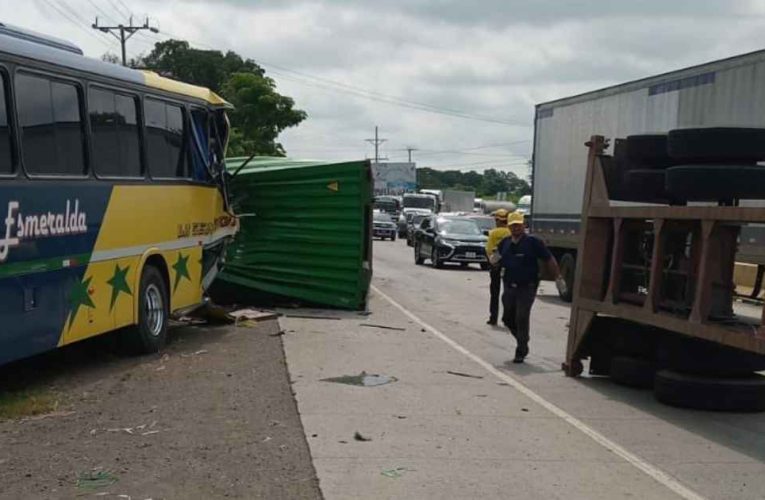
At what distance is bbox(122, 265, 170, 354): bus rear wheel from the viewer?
11.1 m

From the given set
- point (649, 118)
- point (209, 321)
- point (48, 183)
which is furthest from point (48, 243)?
point (649, 118)

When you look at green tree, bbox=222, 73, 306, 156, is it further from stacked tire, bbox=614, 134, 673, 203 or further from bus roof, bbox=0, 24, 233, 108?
stacked tire, bbox=614, 134, 673, 203

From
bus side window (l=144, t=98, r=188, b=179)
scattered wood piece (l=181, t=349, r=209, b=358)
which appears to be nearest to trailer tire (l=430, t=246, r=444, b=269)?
bus side window (l=144, t=98, r=188, b=179)

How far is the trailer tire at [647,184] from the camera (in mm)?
9617

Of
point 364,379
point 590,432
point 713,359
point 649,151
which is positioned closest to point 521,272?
point 649,151

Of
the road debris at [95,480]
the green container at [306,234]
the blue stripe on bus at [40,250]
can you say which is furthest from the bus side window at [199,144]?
the road debris at [95,480]

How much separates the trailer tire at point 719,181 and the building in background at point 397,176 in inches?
3761

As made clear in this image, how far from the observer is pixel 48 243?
8.83m

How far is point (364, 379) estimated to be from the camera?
992 cm

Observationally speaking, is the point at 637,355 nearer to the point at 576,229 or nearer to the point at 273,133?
the point at 576,229

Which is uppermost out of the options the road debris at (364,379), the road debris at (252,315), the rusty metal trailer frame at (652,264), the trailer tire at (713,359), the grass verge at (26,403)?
the rusty metal trailer frame at (652,264)

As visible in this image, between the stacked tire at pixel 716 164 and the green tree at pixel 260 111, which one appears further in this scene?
the green tree at pixel 260 111

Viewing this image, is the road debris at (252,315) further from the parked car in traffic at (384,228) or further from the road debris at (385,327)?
the parked car in traffic at (384,228)

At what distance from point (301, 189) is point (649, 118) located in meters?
6.80
